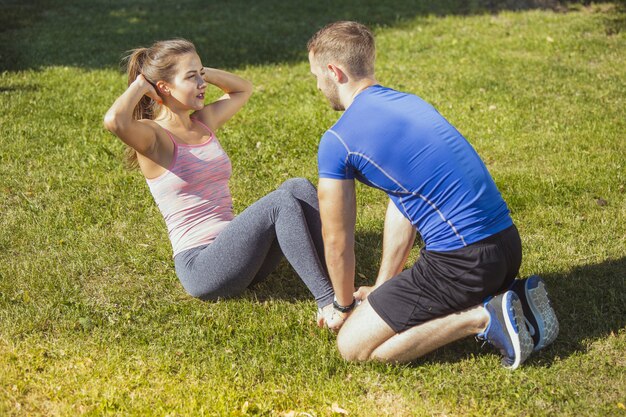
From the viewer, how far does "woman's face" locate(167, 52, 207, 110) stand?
4.72 metres

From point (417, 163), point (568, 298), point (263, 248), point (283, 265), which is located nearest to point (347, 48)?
point (417, 163)

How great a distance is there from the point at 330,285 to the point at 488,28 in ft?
25.6

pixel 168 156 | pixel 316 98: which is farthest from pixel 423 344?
pixel 316 98

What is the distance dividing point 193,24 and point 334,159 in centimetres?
930

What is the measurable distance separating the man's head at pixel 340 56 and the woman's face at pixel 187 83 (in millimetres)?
916

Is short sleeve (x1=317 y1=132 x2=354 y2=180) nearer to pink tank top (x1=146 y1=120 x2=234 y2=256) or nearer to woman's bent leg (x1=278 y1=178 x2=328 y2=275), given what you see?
woman's bent leg (x1=278 y1=178 x2=328 y2=275)

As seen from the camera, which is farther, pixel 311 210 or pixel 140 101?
pixel 140 101

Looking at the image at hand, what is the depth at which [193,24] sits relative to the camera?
12.6 meters

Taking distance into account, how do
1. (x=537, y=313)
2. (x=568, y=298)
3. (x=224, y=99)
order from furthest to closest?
(x=224, y=99) < (x=568, y=298) < (x=537, y=313)

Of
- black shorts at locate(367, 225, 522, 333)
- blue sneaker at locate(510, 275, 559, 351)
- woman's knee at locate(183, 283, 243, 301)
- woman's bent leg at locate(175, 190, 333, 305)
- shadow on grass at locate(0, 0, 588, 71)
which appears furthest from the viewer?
shadow on grass at locate(0, 0, 588, 71)

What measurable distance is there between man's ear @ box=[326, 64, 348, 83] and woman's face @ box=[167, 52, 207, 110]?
99 cm

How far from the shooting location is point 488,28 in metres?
11.3

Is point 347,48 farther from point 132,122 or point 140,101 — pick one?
point 140,101

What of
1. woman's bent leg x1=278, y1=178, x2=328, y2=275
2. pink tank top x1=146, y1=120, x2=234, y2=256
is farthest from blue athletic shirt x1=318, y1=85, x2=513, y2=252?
pink tank top x1=146, y1=120, x2=234, y2=256
